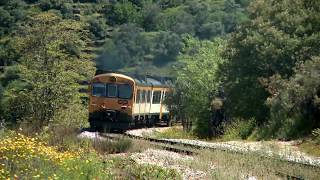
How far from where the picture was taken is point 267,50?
82.2ft

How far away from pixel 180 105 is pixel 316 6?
12.2m

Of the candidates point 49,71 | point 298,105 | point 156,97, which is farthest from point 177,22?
point 298,105

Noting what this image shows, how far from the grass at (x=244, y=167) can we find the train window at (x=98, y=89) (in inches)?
683

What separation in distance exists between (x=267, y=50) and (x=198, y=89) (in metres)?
7.97

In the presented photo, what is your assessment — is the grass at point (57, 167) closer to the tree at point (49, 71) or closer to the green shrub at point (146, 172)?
the green shrub at point (146, 172)

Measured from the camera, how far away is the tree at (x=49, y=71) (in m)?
32.1

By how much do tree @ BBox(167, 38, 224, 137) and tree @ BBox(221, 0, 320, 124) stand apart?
233 centimetres

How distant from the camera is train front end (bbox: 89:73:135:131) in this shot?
94.9ft

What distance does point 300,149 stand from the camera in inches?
661

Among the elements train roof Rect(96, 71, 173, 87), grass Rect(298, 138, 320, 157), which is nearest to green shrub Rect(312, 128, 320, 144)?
grass Rect(298, 138, 320, 157)

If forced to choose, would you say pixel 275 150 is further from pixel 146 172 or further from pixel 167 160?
pixel 146 172

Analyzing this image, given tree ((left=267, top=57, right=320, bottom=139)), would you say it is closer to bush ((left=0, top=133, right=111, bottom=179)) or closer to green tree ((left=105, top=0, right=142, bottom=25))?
bush ((left=0, top=133, right=111, bottom=179))

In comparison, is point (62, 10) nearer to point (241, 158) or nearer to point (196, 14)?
point (196, 14)

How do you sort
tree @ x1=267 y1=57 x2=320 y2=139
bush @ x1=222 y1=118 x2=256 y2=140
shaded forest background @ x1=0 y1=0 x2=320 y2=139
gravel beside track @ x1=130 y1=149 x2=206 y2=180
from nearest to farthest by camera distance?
gravel beside track @ x1=130 y1=149 x2=206 y2=180 < tree @ x1=267 y1=57 x2=320 y2=139 < shaded forest background @ x1=0 y1=0 x2=320 y2=139 < bush @ x1=222 y1=118 x2=256 y2=140
